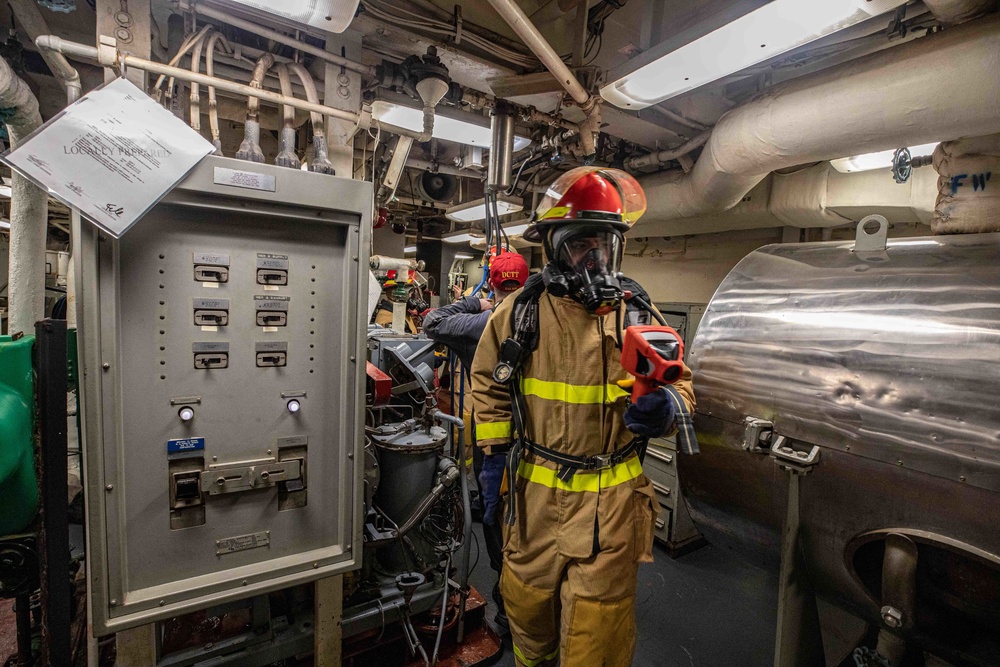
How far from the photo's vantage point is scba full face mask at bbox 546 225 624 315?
153 centimetres

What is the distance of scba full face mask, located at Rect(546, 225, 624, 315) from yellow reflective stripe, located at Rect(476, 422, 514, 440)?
1.74 feet

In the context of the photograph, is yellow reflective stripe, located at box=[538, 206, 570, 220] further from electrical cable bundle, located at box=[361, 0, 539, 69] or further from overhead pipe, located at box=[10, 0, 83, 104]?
overhead pipe, located at box=[10, 0, 83, 104]

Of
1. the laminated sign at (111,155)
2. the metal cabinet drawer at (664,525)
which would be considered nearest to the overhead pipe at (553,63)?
the laminated sign at (111,155)

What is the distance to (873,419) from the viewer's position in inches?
49.3

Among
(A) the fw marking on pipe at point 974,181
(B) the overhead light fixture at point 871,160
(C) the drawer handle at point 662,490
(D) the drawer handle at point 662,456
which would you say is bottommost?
(C) the drawer handle at point 662,490

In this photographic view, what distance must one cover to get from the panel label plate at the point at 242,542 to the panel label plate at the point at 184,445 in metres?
0.32

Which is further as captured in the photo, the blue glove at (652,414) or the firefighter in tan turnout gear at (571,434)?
the firefighter in tan turnout gear at (571,434)

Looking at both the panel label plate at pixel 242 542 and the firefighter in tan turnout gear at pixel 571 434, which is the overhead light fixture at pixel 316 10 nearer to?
the firefighter in tan turnout gear at pixel 571 434

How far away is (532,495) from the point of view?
5.45ft

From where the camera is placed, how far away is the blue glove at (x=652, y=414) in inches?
55.7

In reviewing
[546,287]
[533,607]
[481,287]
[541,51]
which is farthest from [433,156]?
[533,607]

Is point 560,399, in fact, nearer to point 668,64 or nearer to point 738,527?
point 738,527

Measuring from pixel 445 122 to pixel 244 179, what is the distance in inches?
60.0

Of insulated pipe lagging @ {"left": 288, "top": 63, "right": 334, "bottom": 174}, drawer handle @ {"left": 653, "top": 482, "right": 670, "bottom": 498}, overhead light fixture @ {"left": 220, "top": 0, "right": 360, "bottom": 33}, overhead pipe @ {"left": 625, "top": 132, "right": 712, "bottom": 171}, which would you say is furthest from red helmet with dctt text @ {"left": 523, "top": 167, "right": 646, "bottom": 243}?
drawer handle @ {"left": 653, "top": 482, "right": 670, "bottom": 498}
